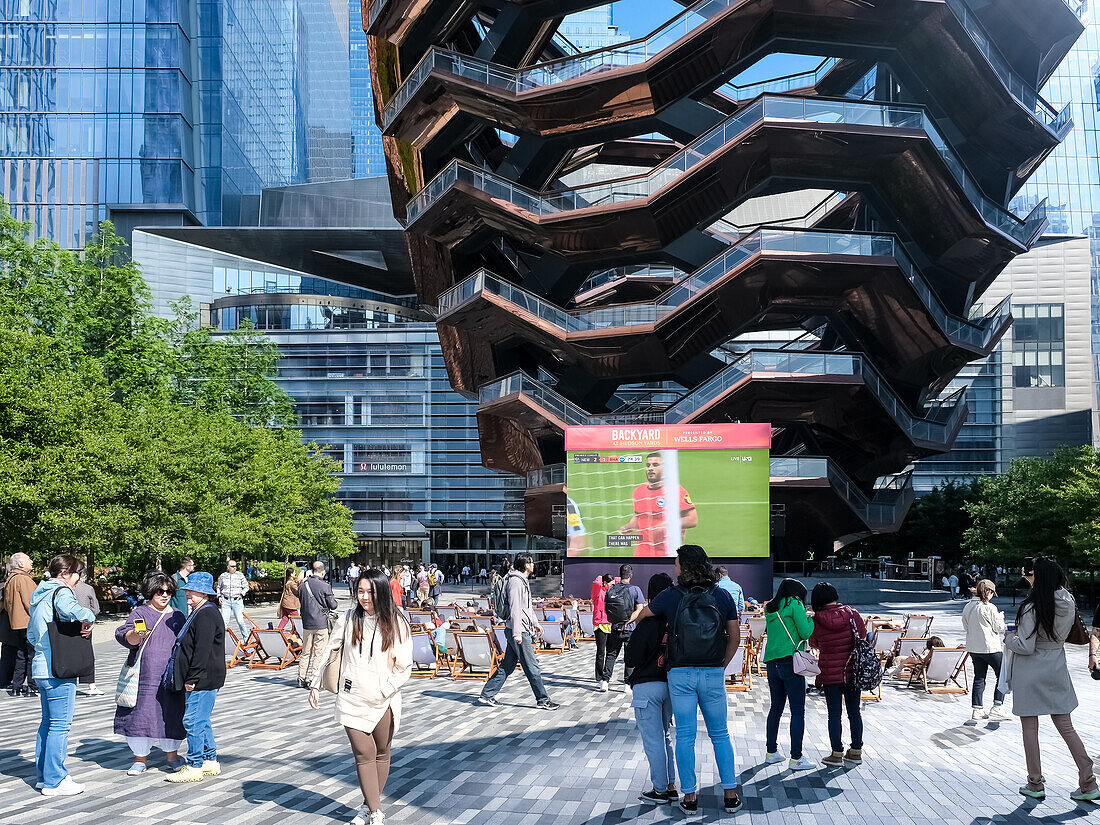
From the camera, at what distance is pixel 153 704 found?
341 inches

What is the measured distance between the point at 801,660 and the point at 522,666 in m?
4.66

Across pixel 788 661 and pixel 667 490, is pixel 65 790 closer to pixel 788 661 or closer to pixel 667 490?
pixel 788 661

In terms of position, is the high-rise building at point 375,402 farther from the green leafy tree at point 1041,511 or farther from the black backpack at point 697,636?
the black backpack at point 697,636

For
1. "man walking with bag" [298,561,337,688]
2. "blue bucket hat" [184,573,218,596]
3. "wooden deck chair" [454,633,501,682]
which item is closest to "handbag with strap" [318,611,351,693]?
"blue bucket hat" [184,573,218,596]

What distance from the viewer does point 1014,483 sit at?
161 feet

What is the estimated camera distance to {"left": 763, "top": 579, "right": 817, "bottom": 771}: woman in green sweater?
30.3 feet

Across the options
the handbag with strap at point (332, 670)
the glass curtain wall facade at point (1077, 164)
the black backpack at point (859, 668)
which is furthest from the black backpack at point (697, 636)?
the glass curtain wall facade at point (1077, 164)

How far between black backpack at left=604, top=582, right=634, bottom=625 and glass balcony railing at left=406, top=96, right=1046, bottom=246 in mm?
20607

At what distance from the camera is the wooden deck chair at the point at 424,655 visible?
1636 centimetres

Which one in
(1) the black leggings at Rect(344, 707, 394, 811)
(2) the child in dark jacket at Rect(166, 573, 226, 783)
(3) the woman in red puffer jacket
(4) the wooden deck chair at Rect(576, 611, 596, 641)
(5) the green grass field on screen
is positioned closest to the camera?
(1) the black leggings at Rect(344, 707, 394, 811)

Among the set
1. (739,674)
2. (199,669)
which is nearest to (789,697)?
(199,669)

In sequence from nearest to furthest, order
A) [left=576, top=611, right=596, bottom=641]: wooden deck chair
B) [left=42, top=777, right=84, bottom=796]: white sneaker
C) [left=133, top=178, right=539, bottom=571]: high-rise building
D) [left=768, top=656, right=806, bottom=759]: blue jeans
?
1. [left=42, top=777, right=84, bottom=796]: white sneaker
2. [left=768, top=656, right=806, bottom=759]: blue jeans
3. [left=576, top=611, right=596, bottom=641]: wooden deck chair
4. [left=133, top=178, right=539, bottom=571]: high-rise building

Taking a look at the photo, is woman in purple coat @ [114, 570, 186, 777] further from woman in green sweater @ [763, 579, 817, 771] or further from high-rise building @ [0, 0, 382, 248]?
high-rise building @ [0, 0, 382, 248]

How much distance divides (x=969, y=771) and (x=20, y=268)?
40528mm
